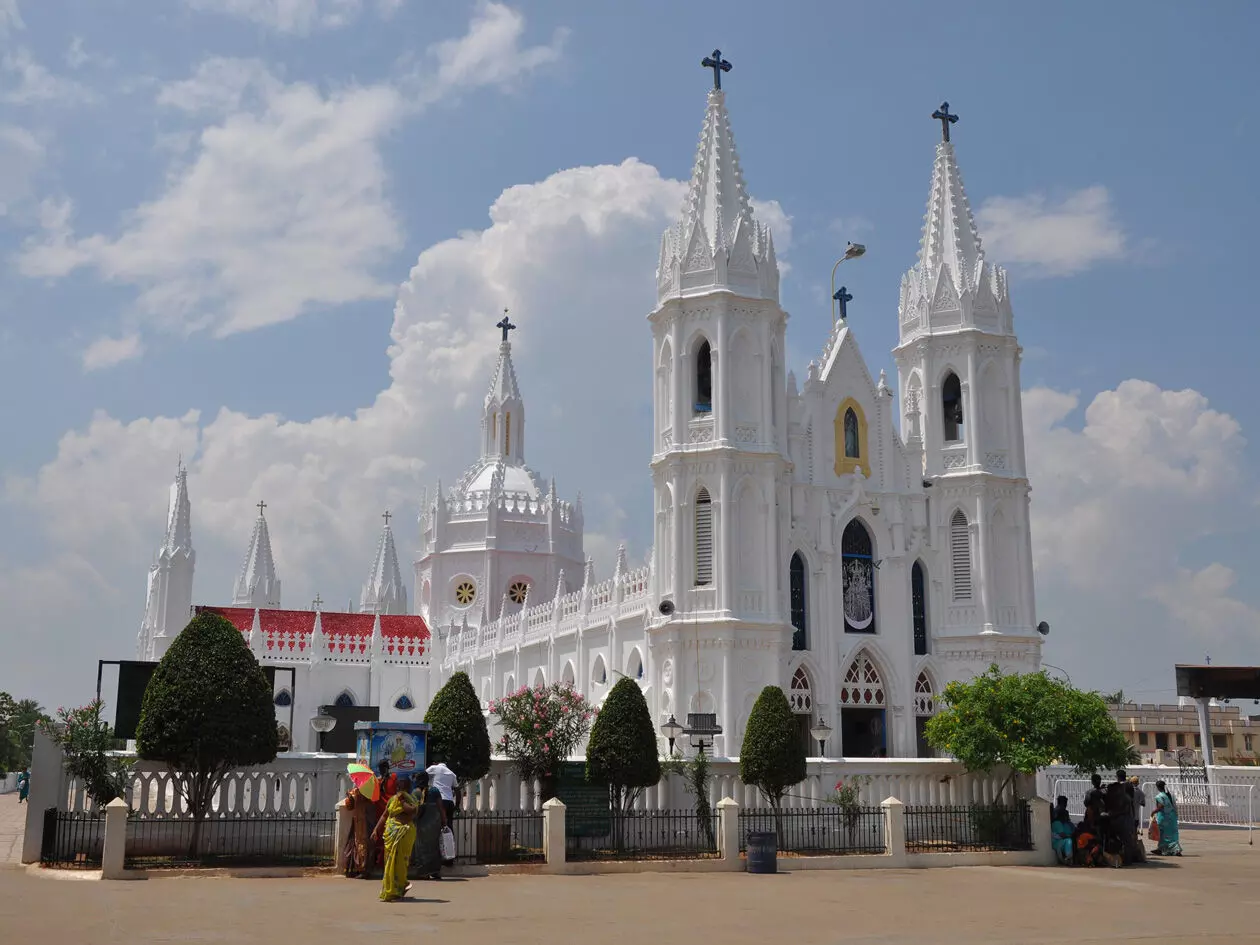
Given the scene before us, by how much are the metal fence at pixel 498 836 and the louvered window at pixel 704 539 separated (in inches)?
626

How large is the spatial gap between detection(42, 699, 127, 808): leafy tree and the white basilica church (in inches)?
755

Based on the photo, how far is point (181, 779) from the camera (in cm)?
2261

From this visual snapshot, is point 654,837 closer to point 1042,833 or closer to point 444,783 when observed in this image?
point 444,783

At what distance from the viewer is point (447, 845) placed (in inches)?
832

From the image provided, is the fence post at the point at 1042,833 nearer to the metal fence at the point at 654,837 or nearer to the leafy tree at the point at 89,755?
the metal fence at the point at 654,837

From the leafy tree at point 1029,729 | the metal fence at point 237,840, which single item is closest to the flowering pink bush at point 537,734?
A: the metal fence at point 237,840

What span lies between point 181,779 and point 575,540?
52.1 m

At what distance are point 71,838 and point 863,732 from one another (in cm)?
2611

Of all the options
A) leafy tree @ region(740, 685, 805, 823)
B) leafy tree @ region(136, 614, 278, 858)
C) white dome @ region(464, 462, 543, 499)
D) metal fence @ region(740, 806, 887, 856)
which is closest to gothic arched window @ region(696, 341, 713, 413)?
leafy tree @ region(740, 685, 805, 823)

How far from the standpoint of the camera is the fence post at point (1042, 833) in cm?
2605

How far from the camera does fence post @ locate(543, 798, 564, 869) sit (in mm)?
22516

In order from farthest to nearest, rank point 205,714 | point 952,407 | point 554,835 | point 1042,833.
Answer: point 952,407, point 1042,833, point 554,835, point 205,714

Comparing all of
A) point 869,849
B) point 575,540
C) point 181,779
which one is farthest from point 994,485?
point 575,540

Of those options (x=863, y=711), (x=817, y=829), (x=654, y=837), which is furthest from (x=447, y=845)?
(x=863, y=711)
